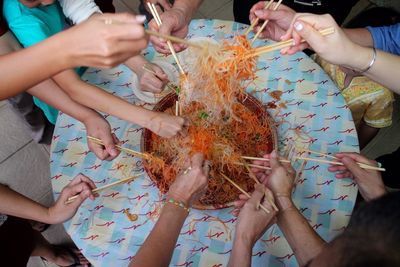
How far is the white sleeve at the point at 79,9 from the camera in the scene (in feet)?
5.61

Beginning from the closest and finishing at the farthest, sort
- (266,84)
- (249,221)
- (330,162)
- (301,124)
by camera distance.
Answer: (249,221) < (330,162) < (301,124) < (266,84)

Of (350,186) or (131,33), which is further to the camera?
(350,186)

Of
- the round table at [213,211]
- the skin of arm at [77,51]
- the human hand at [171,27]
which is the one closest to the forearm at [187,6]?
the human hand at [171,27]

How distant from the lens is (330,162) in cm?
141

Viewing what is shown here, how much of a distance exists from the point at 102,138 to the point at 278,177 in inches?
29.1

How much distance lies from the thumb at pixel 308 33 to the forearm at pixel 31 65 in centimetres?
80

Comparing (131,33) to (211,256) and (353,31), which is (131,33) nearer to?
(211,256)

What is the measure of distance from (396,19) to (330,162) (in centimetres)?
116

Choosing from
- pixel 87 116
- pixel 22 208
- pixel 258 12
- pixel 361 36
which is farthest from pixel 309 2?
pixel 22 208

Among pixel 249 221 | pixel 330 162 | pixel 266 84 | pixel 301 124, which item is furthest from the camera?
pixel 266 84

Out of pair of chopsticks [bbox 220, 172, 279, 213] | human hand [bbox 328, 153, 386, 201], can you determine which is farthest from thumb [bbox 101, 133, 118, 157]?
human hand [bbox 328, 153, 386, 201]

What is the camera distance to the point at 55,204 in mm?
1410

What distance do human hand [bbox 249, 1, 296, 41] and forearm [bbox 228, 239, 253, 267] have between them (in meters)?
0.97

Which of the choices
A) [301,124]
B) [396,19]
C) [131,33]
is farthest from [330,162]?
[396,19]
